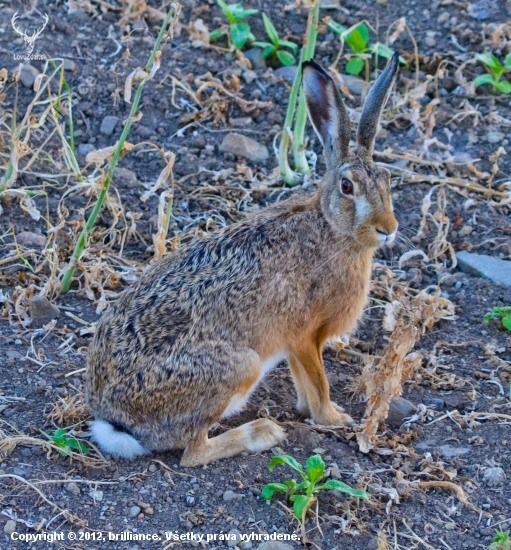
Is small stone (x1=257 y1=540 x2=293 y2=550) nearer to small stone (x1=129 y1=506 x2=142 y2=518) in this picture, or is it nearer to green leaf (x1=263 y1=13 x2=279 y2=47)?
small stone (x1=129 y1=506 x2=142 y2=518)

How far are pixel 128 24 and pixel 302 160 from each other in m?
2.32

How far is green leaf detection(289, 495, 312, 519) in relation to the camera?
13.3 ft

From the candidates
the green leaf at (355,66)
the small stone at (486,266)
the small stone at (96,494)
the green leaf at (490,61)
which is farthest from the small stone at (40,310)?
the green leaf at (490,61)

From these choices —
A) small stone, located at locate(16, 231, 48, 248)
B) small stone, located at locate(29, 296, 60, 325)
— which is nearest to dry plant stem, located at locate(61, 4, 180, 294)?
small stone, located at locate(29, 296, 60, 325)

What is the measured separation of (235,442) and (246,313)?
26.7 inches

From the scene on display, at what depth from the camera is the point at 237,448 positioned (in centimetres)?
470

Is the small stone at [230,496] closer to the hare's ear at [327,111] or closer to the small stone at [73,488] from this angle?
the small stone at [73,488]

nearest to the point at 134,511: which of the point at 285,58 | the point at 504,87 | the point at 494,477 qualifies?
the point at 494,477

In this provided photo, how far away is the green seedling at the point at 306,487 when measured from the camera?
4090 millimetres

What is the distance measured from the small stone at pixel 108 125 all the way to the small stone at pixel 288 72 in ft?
5.16

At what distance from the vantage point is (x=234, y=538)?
13.3 feet

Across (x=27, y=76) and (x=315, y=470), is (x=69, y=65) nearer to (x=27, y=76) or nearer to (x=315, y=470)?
(x=27, y=76)

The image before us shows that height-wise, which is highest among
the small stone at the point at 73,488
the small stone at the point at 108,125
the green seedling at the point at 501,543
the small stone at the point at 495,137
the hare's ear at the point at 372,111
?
the hare's ear at the point at 372,111

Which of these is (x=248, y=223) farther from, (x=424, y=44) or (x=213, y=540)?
(x=424, y=44)
